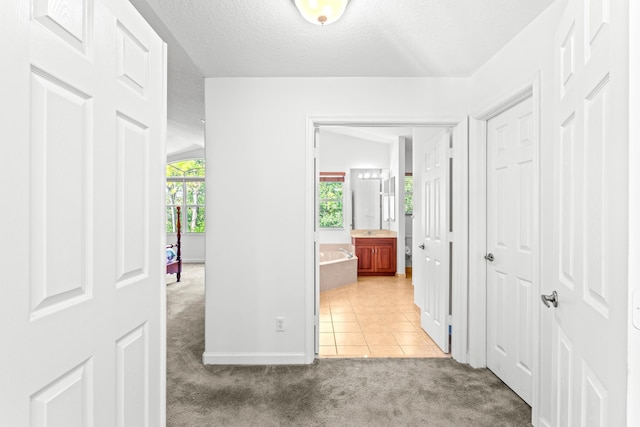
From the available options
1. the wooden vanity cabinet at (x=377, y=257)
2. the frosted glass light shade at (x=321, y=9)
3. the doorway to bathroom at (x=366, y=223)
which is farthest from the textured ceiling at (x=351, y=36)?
the wooden vanity cabinet at (x=377, y=257)

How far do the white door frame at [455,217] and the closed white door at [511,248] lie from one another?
7.1 inches

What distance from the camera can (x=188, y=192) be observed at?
331 inches

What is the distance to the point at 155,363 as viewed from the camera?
1.40m

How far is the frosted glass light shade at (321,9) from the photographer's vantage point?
1.71 m

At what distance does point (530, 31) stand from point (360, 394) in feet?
8.27

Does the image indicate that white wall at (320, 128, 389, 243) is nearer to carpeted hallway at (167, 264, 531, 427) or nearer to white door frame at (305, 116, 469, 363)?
white door frame at (305, 116, 469, 363)

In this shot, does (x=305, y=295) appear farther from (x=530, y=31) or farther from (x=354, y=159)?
(x=354, y=159)

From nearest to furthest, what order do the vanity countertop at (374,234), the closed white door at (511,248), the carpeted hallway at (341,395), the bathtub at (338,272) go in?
the carpeted hallway at (341,395) < the closed white door at (511,248) < the bathtub at (338,272) < the vanity countertop at (374,234)

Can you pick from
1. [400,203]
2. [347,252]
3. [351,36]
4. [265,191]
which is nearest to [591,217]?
[351,36]

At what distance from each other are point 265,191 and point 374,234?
4236 mm

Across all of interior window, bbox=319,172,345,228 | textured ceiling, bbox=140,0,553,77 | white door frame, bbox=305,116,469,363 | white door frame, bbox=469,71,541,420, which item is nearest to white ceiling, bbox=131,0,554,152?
textured ceiling, bbox=140,0,553,77

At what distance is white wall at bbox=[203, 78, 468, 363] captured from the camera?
2770 mm

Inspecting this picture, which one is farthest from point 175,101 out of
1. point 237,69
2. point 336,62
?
point 336,62

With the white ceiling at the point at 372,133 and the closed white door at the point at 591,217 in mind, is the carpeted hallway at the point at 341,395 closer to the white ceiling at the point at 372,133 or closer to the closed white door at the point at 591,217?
the closed white door at the point at 591,217
